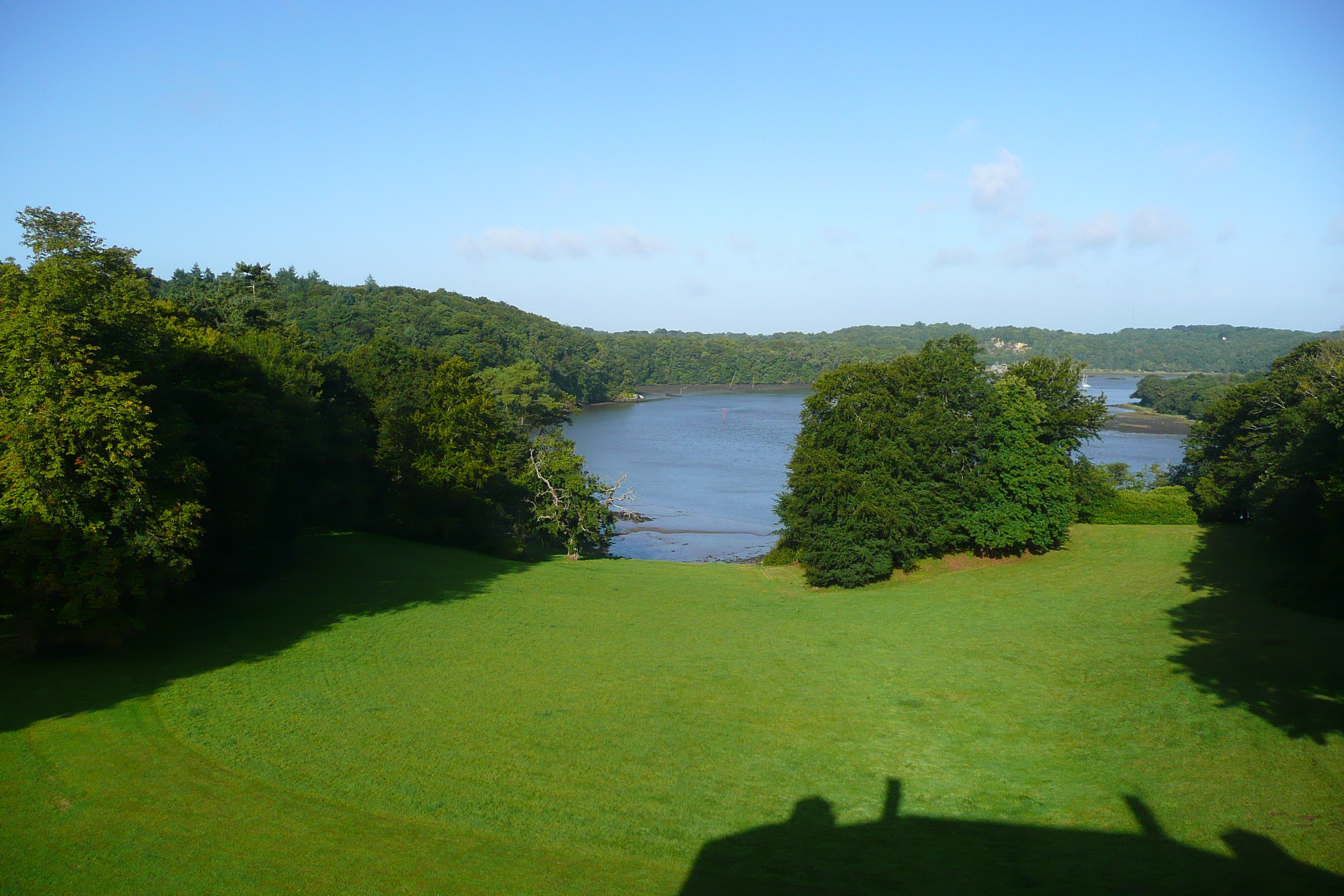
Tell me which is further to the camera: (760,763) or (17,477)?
(17,477)

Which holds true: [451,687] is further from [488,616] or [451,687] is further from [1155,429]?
[1155,429]

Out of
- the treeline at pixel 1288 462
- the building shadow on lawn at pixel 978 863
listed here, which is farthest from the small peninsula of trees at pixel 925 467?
the building shadow on lawn at pixel 978 863

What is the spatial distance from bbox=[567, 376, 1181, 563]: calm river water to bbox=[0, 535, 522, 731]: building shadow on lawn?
64.1ft

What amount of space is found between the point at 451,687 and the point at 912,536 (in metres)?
23.0

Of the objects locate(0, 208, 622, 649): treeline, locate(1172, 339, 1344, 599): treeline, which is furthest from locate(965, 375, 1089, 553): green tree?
locate(0, 208, 622, 649): treeline

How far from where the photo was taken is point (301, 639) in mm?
21547

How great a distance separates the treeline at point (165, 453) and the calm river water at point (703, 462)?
1109 cm

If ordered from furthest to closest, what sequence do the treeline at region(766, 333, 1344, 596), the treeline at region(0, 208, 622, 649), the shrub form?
the shrub, the treeline at region(766, 333, 1344, 596), the treeline at region(0, 208, 622, 649)

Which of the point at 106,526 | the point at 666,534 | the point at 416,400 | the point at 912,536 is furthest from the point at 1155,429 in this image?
the point at 106,526

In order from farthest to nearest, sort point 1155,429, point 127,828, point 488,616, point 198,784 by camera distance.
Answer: point 1155,429 < point 488,616 < point 198,784 < point 127,828

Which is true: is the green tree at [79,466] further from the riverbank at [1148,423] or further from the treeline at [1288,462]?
the riverbank at [1148,423]

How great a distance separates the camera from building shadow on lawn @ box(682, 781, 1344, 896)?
10078mm

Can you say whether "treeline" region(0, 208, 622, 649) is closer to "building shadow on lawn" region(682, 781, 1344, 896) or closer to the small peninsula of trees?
the small peninsula of trees

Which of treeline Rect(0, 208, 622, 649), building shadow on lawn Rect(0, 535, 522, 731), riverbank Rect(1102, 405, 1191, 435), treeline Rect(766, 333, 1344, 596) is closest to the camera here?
building shadow on lawn Rect(0, 535, 522, 731)
